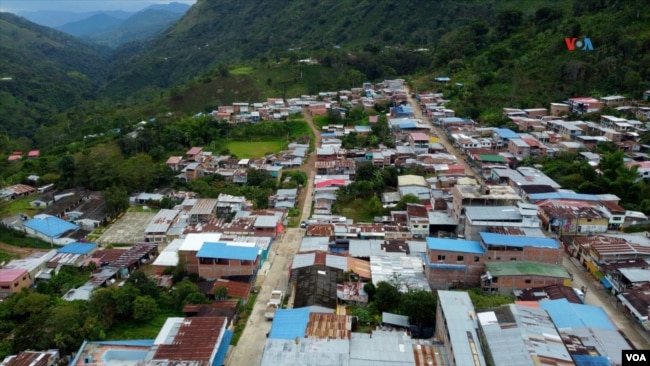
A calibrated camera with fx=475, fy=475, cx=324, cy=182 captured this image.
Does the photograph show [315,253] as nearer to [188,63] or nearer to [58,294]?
[58,294]

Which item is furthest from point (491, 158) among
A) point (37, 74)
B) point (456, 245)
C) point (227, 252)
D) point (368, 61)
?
point (37, 74)

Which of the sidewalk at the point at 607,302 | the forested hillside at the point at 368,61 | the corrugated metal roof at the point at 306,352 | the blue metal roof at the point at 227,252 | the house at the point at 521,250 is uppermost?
the forested hillside at the point at 368,61

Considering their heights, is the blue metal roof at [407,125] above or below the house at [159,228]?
above

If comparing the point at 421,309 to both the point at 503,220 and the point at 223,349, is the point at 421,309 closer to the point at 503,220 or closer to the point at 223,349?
the point at 503,220

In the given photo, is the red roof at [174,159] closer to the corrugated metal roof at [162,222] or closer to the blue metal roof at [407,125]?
the corrugated metal roof at [162,222]

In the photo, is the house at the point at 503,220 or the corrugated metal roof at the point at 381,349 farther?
the house at the point at 503,220

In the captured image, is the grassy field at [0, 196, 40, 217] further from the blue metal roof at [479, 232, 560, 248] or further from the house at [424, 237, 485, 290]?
the blue metal roof at [479, 232, 560, 248]

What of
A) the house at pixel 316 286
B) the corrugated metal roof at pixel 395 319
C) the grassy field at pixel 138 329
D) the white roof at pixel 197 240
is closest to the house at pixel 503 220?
the house at pixel 316 286
